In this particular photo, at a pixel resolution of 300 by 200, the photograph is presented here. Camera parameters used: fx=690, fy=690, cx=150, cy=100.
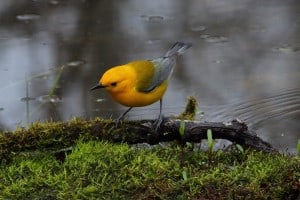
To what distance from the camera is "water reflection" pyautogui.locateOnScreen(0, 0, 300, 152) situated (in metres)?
5.73

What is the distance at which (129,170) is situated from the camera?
3.02 m

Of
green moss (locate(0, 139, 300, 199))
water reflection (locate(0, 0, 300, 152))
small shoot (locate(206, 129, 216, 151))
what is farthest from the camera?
water reflection (locate(0, 0, 300, 152))

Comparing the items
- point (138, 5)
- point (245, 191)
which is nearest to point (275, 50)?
point (138, 5)

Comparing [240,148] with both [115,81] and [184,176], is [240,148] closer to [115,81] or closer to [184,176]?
[184,176]

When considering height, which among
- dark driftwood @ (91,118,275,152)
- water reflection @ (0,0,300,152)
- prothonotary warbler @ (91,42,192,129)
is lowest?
water reflection @ (0,0,300,152)

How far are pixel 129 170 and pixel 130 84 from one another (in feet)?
3.01

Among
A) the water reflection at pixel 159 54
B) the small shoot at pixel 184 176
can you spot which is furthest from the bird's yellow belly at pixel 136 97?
the water reflection at pixel 159 54

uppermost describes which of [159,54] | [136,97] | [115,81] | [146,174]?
[115,81]

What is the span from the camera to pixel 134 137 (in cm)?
339

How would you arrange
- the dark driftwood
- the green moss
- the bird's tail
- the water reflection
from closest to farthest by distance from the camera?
1. the green moss
2. the dark driftwood
3. the bird's tail
4. the water reflection

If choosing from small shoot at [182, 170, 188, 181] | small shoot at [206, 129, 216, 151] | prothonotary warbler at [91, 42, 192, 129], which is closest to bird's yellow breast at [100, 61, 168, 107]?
prothonotary warbler at [91, 42, 192, 129]

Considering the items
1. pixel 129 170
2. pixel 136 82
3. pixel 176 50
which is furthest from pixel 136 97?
pixel 129 170

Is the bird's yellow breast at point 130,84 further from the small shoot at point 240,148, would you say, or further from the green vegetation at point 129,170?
the small shoot at point 240,148

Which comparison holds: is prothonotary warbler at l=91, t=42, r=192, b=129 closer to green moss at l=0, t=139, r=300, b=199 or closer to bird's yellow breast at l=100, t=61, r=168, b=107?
bird's yellow breast at l=100, t=61, r=168, b=107
